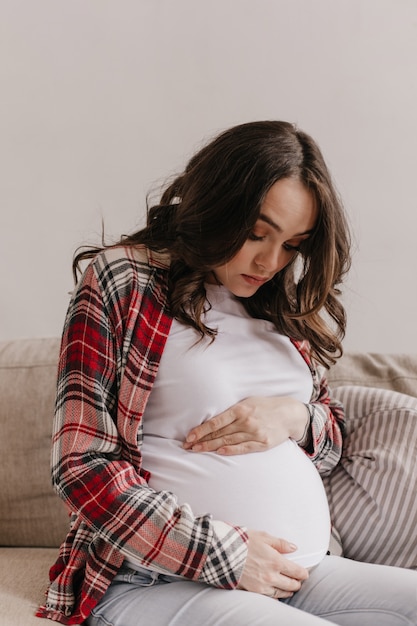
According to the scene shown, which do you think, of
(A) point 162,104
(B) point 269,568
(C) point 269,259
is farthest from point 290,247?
(A) point 162,104

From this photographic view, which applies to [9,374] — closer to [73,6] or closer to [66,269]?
[66,269]

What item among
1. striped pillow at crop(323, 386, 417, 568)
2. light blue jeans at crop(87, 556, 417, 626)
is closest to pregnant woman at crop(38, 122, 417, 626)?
light blue jeans at crop(87, 556, 417, 626)

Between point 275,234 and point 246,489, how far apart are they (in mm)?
429

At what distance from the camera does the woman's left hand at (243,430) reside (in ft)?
4.39

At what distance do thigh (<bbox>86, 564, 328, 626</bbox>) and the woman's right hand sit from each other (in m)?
0.02

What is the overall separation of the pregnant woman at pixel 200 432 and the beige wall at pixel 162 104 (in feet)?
2.47

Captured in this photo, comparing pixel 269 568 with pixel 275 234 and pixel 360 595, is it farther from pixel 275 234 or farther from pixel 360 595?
pixel 275 234

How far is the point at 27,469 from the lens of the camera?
172 cm

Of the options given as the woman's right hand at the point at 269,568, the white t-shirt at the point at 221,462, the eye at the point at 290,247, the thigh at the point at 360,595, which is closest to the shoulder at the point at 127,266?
the white t-shirt at the point at 221,462

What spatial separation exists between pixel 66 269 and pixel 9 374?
1.57 ft

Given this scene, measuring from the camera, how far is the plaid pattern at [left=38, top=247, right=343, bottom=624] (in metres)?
1.22

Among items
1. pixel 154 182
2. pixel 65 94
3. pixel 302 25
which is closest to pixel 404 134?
pixel 302 25

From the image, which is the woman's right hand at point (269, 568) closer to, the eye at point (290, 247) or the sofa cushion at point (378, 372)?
the eye at point (290, 247)

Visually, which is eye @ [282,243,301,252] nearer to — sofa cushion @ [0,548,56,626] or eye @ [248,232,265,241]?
eye @ [248,232,265,241]
